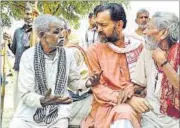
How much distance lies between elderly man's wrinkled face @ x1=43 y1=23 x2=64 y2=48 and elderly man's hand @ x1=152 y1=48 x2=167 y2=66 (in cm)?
51

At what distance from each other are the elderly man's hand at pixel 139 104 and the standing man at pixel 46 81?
260 mm

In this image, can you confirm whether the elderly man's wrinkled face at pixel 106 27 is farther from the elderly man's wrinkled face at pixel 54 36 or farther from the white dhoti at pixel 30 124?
the white dhoti at pixel 30 124

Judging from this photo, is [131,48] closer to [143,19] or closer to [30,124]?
[143,19]

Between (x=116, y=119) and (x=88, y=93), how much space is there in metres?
0.22

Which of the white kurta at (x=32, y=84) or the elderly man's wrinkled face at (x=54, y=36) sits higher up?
the elderly man's wrinkled face at (x=54, y=36)

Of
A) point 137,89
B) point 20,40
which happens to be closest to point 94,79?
point 137,89

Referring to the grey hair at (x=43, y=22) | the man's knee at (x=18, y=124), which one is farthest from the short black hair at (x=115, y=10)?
the man's knee at (x=18, y=124)

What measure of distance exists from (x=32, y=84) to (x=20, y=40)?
0.26m

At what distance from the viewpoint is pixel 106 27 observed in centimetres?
293

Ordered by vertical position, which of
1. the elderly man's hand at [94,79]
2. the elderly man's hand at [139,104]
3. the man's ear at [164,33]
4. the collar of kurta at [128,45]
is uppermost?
the man's ear at [164,33]

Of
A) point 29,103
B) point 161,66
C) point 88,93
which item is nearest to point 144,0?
point 161,66

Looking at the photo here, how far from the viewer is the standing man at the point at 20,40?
9.86 feet

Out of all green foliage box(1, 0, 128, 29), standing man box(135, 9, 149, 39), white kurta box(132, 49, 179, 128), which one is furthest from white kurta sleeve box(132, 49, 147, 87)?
green foliage box(1, 0, 128, 29)

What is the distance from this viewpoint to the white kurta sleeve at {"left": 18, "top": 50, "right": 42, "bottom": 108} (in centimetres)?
296
